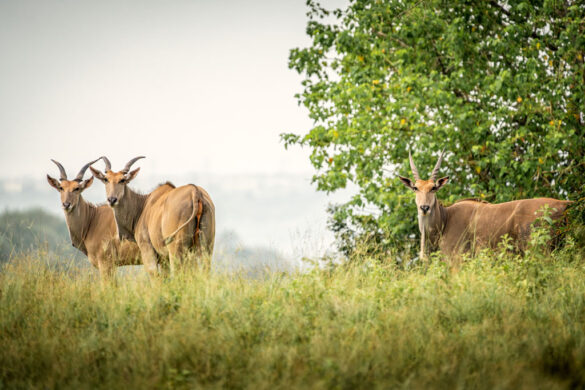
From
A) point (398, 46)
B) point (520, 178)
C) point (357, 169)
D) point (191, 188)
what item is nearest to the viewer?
point (191, 188)

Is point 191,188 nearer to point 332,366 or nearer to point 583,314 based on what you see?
point 332,366

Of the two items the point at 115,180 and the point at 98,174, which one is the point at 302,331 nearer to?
the point at 115,180

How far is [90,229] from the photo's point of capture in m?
11.0

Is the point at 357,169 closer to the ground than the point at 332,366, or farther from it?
farther from it

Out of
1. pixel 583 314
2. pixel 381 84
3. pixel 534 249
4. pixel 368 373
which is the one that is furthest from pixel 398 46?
pixel 368 373

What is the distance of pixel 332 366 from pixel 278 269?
3235 millimetres

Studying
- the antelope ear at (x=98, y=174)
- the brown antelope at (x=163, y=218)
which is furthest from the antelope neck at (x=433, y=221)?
the antelope ear at (x=98, y=174)

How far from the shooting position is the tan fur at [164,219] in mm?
8719

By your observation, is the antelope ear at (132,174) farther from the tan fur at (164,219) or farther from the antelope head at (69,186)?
the antelope head at (69,186)

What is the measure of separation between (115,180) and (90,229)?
1.68m

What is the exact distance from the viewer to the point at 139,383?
446 cm

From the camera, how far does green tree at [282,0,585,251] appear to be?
1198cm

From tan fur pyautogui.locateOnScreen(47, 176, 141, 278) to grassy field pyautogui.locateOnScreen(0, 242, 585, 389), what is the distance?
3.16 m

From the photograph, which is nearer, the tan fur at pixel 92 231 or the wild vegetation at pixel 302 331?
the wild vegetation at pixel 302 331
